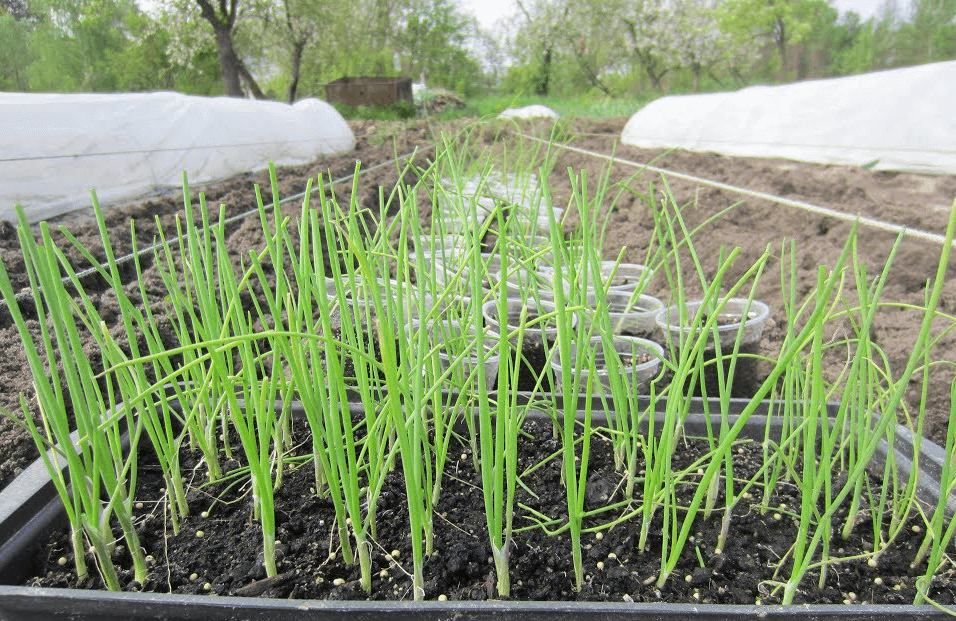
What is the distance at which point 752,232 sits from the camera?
2.47 metres

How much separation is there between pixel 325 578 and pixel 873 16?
34643 millimetres

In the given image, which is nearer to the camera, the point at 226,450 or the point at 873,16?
the point at 226,450

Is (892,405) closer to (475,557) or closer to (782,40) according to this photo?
(475,557)

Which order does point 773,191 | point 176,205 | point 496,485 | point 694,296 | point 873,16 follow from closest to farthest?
point 496,485 < point 694,296 < point 773,191 < point 176,205 < point 873,16

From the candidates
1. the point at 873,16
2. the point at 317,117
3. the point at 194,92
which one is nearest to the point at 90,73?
the point at 194,92

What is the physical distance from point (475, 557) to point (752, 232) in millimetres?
2193

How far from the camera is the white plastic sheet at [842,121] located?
3.96 meters

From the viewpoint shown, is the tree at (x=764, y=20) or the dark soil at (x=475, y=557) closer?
the dark soil at (x=475, y=557)

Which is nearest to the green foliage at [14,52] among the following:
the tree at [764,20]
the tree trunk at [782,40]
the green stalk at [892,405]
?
the green stalk at [892,405]

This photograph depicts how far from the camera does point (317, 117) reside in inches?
278

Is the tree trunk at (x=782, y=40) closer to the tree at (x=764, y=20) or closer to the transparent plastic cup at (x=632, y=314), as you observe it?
the tree at (x=764, y=20)

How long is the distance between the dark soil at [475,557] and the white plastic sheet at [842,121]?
4.14m

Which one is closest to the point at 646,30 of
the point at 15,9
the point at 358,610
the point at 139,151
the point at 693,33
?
the point at 693,33

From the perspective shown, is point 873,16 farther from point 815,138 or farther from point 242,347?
point 242,347
